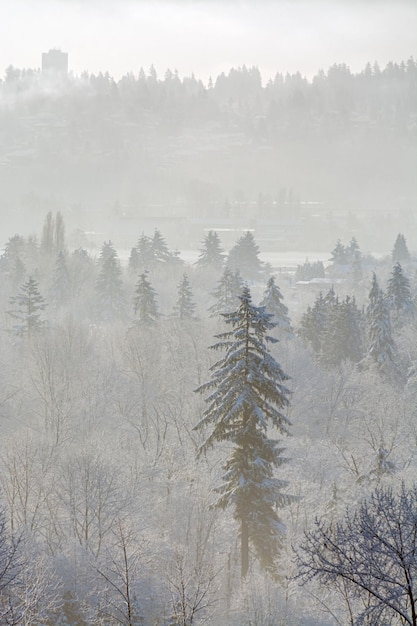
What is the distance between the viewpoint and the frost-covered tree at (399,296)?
210 ft

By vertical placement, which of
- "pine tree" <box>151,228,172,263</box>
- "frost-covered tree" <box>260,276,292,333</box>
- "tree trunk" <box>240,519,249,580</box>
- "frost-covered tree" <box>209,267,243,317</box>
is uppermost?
"pine tree" <box>151,228,172,263</box>

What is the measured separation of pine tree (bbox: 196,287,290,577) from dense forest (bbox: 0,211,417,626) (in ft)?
0.26

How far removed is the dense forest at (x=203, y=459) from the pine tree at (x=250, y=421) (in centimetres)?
8

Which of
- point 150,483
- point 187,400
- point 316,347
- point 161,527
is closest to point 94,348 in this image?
point 187,400

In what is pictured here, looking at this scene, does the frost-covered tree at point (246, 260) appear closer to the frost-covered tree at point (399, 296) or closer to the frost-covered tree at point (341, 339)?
the frost-covered tree at point (399, 296)

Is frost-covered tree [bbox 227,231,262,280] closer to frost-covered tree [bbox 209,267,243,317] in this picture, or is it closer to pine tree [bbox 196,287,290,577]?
frost-covered tree [bbox 209,267,243,317]

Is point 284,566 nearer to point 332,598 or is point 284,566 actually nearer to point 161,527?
point 332,598

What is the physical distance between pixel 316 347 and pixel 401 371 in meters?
8.20

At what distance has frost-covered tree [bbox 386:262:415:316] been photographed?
210 feet

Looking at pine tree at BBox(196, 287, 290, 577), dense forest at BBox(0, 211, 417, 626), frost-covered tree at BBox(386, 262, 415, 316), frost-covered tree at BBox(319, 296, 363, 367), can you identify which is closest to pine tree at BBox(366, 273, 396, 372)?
dense forest at BBox(0, 211, 417, 626)

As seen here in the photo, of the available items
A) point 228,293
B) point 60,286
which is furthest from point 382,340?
point 60,286

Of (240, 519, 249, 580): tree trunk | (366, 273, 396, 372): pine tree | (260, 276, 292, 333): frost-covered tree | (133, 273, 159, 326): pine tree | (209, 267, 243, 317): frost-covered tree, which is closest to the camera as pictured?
(240, 519, 249, 580): tree trunk

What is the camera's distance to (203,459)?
132ft

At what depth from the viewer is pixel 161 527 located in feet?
107
